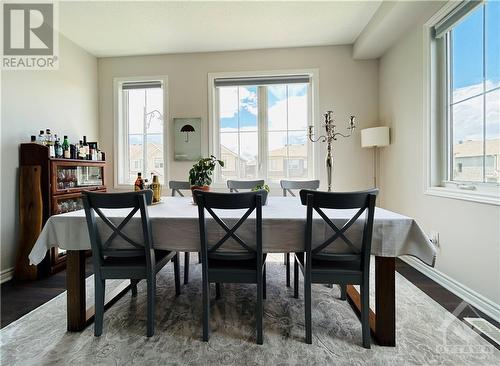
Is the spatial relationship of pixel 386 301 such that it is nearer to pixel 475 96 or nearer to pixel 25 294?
pixel 475 96

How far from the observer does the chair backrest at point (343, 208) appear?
53.4 inches

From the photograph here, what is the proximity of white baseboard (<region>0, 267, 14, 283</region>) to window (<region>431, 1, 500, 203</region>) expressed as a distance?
14.2 feet

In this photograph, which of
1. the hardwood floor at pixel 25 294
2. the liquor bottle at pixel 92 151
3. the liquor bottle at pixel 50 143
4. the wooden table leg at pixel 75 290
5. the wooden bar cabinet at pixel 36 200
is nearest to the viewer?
the wooden table leg at pixel 75 290

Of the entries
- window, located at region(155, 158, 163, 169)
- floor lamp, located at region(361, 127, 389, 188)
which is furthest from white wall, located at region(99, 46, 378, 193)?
floor lamp, located at region(361, 127, 389, 188)

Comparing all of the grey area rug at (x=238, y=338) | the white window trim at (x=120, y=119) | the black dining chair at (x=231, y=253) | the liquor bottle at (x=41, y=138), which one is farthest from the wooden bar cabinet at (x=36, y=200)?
the black dining chair at (x=231, y=253)

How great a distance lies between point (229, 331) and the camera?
1623 millimetres

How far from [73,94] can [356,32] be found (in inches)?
151

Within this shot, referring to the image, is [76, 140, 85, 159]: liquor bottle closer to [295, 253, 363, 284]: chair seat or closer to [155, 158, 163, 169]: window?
[155, 158, 163, 169]: window

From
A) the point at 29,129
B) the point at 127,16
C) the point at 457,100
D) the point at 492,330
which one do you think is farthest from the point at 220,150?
the point at 492,330

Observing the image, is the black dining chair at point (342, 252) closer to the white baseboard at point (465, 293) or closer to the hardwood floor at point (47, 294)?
the hardwood floor at point (47, 294)

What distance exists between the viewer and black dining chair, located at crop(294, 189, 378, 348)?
1362 mm

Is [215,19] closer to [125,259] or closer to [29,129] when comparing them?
[29,129]

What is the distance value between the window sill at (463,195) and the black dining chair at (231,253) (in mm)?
1690

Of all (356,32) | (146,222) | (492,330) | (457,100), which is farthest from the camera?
(356,32)
